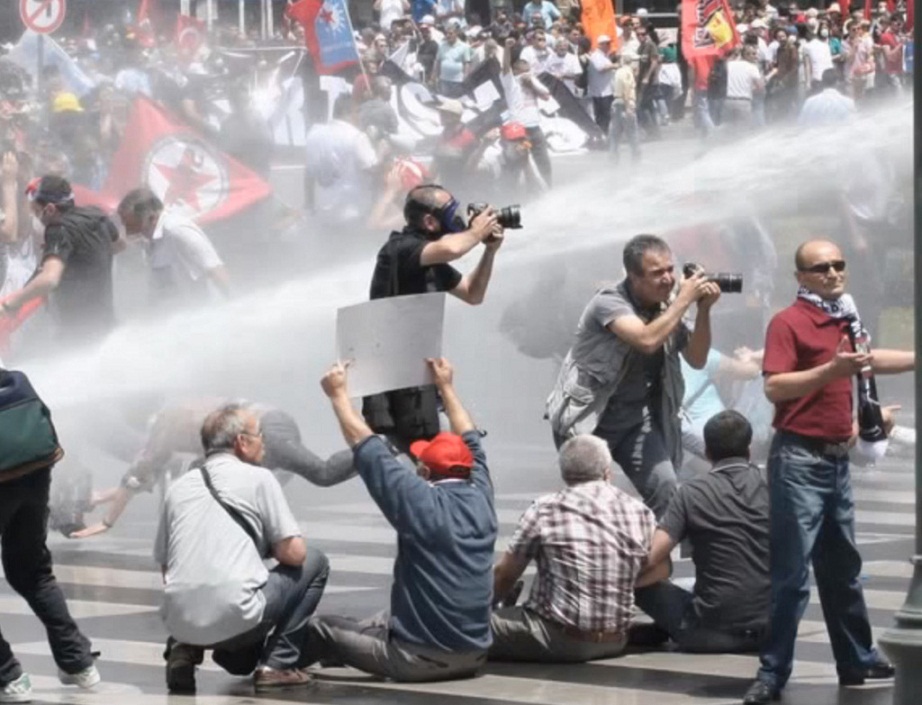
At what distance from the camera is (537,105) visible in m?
30.0

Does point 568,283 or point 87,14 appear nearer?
point 568,283

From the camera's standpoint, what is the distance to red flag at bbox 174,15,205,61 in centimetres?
2820

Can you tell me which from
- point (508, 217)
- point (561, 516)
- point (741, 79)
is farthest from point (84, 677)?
point (741, 79)

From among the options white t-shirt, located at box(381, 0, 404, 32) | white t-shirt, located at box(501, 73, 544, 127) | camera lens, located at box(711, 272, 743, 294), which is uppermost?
white t-shirt, located at box(381, 0, 404, 32)

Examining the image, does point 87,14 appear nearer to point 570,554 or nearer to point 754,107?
point 754,107

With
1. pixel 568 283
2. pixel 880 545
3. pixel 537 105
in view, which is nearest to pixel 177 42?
pixel 537 105

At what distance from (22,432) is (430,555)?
1490 millimetres

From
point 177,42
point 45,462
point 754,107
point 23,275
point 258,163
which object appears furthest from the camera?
point 754,107

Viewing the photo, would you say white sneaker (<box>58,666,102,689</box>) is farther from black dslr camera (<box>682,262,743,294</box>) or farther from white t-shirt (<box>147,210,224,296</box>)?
white t-shirt (<box>147,210,224,296</box>)

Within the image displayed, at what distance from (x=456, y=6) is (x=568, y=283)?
61.1 ft

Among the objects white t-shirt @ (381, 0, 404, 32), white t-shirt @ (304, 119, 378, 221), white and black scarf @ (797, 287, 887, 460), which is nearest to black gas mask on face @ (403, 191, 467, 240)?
white and black scarf @ (797, 287, 887, 460)

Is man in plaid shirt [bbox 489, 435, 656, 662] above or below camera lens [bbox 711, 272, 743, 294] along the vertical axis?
below

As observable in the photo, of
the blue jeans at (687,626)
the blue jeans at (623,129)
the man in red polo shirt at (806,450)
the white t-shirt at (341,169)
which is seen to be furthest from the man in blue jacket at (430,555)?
the blue jeans at (623,129)

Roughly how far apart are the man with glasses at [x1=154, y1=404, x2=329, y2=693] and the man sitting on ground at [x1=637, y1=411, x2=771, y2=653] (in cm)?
133
